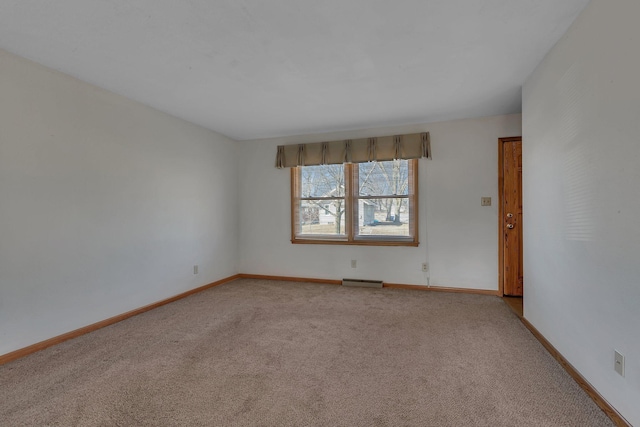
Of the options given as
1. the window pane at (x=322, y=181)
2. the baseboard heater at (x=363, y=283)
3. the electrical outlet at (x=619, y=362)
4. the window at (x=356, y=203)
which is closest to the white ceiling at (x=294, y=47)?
the window at (x=356, y=203)

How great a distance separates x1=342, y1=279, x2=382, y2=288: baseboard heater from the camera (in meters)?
4.14

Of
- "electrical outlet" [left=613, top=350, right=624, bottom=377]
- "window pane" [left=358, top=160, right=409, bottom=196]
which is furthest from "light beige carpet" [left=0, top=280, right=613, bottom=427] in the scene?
"window pane" [left=358, top=160, right=409, bottom=196]

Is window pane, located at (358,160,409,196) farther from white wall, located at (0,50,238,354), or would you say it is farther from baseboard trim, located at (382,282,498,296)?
white wall, located at (0,50,238,354)

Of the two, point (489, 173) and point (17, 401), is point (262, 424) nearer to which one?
point (17, 401)

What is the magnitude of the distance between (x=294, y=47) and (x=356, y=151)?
222 cm

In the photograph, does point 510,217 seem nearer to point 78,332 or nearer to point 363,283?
point 363,283

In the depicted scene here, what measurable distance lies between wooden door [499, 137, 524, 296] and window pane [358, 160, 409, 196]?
1213mm

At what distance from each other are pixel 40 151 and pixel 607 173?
3.96 meters

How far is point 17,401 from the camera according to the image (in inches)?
66.9

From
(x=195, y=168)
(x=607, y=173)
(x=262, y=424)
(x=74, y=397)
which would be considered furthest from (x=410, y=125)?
(x=74, y=397)

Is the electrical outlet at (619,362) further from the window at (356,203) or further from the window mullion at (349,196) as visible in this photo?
the window mullion at (349,196)

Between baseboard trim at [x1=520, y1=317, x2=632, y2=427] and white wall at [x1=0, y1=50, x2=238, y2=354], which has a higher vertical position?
white wall at [x1=0, y1=50, x2=238, y2=354]

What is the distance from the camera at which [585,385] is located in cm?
174

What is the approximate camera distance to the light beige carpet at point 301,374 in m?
1.56
